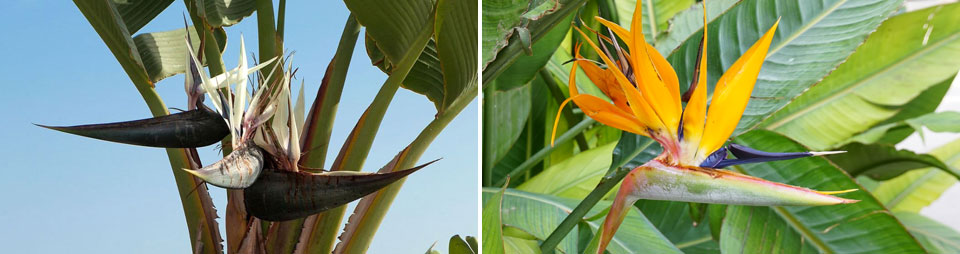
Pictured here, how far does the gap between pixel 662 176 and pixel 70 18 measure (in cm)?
101

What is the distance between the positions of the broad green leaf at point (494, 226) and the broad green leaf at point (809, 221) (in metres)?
0.20

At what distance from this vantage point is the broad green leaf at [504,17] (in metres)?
0.60

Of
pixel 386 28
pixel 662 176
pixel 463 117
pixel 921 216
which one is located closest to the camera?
pixel 662 176

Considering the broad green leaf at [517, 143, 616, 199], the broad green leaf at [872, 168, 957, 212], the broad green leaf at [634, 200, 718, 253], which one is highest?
the broad green leaf at [517, 143, 616, 199]

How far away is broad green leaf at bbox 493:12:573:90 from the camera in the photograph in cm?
63

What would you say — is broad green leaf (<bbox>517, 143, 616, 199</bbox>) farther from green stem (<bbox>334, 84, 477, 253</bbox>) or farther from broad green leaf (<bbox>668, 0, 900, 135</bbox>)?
green stem (<bbox>334, 84, 477, 253</bbox>)

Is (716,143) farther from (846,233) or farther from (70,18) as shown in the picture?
(70,18)

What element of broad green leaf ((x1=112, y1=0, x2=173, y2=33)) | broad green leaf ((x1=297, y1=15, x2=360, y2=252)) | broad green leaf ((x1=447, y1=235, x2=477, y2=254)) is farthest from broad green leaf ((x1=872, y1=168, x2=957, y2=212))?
broad green leaf ((x1=112, y1=0, x2=173, y2=33))

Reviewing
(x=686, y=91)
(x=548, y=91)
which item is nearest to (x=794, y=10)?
(x=686, y=91)

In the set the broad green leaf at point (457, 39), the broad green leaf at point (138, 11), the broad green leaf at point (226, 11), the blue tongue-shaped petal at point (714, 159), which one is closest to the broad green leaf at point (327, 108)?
the broad green leaf at point (226, 11)

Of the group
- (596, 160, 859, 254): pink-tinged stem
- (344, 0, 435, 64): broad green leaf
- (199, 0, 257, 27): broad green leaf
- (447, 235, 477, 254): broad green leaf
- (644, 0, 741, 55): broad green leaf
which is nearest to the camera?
(596, 160, 859, 254): pink-tinged stem

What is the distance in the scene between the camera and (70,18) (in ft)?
3.53

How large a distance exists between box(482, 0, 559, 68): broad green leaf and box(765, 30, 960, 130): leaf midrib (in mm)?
250

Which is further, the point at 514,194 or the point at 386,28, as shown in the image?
the point at 386,28
